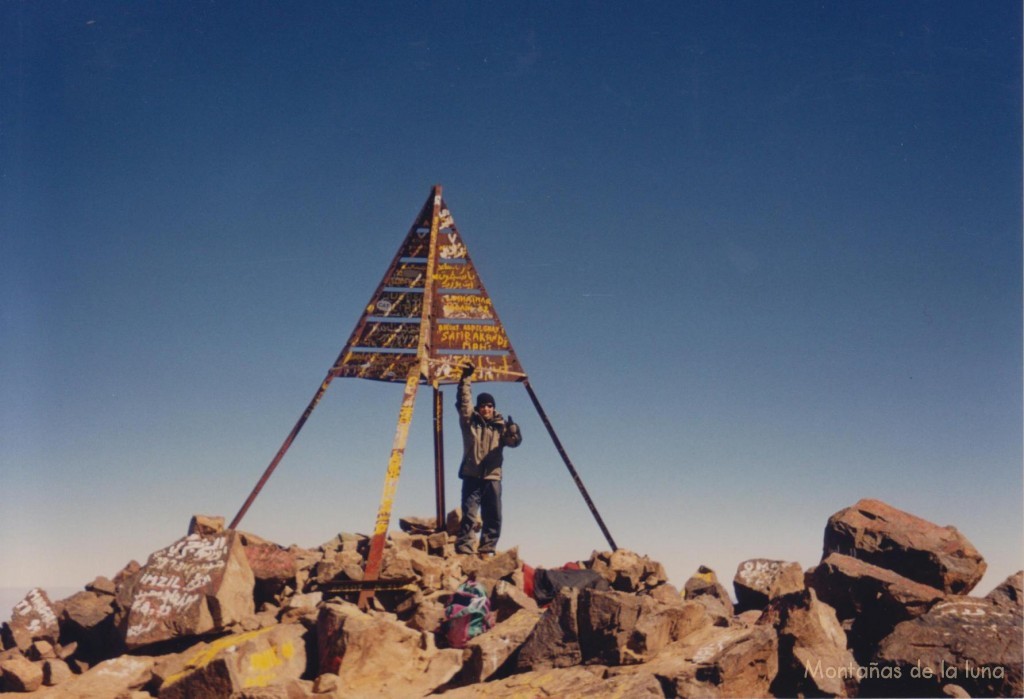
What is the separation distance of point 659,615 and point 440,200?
675cm

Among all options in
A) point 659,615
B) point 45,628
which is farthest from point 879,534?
point 45,628

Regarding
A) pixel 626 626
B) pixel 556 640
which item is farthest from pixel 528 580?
pixel 626 626

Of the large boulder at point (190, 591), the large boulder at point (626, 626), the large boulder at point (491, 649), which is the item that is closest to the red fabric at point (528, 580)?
the large boulder at point (491, 649)

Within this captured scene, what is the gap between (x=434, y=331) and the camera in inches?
433

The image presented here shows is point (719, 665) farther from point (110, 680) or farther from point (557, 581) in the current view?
point (110, 680)

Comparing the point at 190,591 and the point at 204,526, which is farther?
the point at 204,526

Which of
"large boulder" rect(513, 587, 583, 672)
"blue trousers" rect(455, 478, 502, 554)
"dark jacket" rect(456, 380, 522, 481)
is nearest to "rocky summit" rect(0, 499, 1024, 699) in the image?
"large boulder" rect(513, 587, 583, 672)

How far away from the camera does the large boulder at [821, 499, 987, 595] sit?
8336 mm

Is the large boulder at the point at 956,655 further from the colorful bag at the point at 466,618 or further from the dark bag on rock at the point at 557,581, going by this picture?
the colorful bag at the point at 466,618

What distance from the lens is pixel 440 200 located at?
37.2 ft

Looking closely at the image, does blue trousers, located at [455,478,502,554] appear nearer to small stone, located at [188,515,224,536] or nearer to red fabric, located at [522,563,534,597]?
red fabric, located at [522,563,534,597]

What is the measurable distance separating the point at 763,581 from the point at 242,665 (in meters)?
5.93

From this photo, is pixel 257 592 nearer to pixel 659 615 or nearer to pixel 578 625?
pixel 578 625

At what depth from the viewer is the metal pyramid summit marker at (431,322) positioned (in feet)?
35.2
